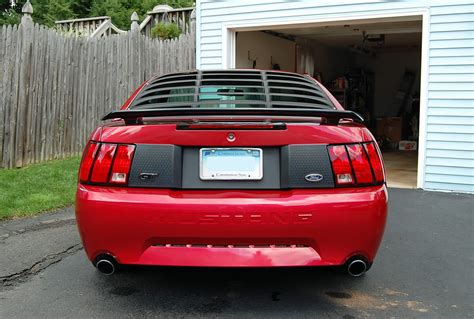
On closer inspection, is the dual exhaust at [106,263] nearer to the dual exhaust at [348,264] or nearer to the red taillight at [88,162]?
the dual exhaust at [348,264]

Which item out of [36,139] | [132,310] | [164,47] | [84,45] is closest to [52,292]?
[132,310]

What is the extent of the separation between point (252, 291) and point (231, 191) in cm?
94

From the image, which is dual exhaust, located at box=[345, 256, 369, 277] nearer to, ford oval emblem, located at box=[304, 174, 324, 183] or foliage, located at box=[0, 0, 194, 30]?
ford oval emblem, located at box=[304, 174, 324, 183]

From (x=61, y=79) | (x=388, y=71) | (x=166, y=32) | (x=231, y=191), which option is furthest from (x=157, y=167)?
(x=388, y=71)

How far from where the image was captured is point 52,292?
337 cm

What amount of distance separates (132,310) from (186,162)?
1.01m

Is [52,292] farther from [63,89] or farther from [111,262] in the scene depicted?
[63,89]

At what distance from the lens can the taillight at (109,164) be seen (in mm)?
2863

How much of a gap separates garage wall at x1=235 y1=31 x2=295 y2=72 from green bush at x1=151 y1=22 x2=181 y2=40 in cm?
226

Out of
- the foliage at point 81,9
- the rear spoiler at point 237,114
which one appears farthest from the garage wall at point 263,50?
the foliage at point 81,9

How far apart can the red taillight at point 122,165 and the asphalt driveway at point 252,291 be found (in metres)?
0.84

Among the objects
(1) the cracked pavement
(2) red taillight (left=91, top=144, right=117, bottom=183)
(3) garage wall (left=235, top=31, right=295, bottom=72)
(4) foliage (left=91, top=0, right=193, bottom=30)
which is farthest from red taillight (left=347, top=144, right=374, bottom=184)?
(4) foliage (left=91, top=0, right=193, bottom=30)

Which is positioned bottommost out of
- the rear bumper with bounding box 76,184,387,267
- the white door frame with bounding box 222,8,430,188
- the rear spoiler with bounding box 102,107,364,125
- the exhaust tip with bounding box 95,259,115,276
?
the exhaust tip with bounding box 95,259,115,276

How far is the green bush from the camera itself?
11.8m
